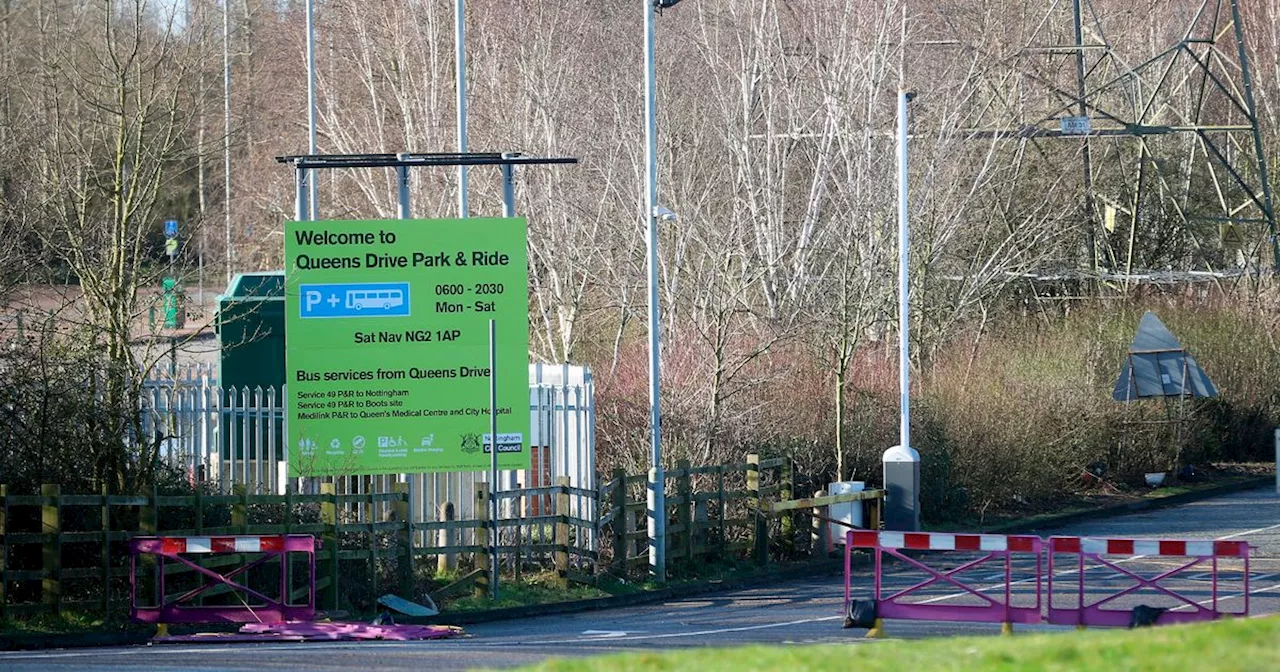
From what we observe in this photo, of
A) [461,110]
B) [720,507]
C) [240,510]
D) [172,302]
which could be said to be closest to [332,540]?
[240,510]

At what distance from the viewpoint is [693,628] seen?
1563 cm

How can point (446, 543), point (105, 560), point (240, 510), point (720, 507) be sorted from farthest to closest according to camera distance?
point (720, 507) → point (446, 543) → point (240, 510) → point (105, 560)

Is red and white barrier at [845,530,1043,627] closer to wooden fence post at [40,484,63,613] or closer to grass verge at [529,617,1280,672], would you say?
grass verge at [529,617,1280,672]

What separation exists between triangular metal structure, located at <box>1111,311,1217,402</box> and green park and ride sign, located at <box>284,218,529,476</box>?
15.5 metres

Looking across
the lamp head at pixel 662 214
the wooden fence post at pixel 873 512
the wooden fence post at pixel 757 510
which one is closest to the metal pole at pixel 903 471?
the wooden fence post at pixel 873 512

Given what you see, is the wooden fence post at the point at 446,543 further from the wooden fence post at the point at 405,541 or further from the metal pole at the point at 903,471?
the metal pole at the point at 903,471

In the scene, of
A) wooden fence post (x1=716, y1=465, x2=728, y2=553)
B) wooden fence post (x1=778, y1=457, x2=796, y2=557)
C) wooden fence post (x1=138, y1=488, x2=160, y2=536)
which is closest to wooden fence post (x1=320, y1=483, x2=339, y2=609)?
wooden fence post (x1=138, y1=488, x2=160, y2=536)

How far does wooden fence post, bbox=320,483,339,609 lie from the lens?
16141 mm

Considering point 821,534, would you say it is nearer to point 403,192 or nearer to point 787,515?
point 787,515

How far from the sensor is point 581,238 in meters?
32.6

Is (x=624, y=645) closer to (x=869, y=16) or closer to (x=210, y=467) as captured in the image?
(x=210, y=467)

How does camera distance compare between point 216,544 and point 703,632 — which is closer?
point 216,544

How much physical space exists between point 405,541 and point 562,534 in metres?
2.10

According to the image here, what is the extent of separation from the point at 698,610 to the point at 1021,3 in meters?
26.1
